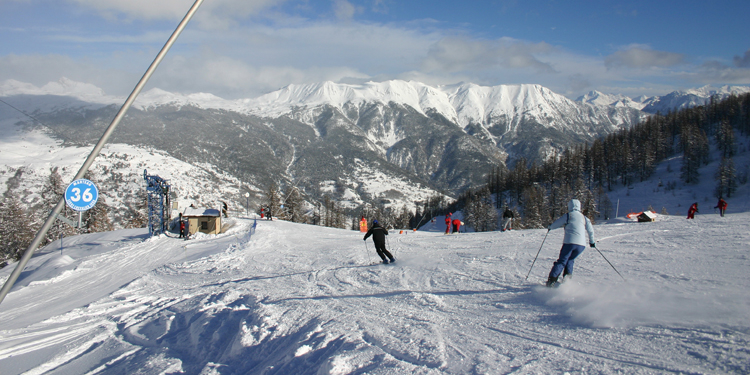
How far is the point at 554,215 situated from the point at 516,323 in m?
67.8

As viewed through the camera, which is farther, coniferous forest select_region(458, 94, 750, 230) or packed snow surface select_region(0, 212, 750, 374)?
coniferous forest select_region(458, 94, 750, 230)

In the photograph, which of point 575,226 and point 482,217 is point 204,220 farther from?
point 482,217

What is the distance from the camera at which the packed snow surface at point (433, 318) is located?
473 cm

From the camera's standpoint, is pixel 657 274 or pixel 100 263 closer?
pixel 657 274

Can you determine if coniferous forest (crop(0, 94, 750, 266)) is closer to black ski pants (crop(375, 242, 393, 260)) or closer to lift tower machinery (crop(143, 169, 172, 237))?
lift tower machinery (crop(143, 169, 172, 237))

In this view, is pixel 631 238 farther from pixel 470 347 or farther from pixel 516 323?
pixel 470 347

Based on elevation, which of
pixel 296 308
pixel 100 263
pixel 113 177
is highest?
pixel 113 177

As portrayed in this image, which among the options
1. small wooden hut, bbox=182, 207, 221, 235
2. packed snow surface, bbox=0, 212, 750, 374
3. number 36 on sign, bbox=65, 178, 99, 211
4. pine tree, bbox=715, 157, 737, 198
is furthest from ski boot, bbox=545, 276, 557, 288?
pine tree, bbox=715, 157, 737, 198

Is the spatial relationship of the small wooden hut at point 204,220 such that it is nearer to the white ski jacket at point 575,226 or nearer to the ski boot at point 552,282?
the ski boot at point 552,282

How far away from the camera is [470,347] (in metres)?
5.18

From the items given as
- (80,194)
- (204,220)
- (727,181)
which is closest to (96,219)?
(204,220)

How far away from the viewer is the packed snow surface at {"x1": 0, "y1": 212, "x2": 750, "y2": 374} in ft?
15.5

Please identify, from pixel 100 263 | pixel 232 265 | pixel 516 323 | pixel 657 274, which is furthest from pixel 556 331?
pixel 100 263

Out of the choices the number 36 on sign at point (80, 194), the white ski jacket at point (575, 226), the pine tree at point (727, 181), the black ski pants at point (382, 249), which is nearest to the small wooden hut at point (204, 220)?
the black ski pants at point (382, 249)
